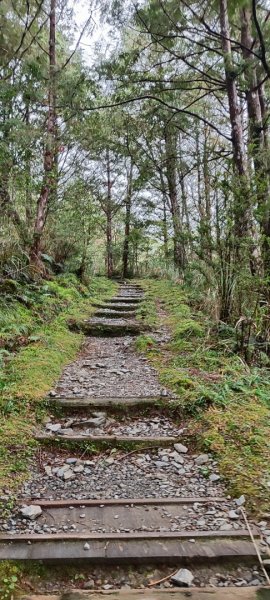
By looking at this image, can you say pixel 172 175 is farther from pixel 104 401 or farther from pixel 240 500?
pixel 240 500

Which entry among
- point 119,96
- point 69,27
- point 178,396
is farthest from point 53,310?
point 69,27

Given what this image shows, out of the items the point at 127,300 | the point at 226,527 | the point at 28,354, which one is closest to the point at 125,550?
the point at 226,527

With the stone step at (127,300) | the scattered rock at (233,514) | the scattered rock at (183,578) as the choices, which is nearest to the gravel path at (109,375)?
the scattered rock at (233,514)

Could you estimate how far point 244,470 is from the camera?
229 cm

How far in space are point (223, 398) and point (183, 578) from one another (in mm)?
1634

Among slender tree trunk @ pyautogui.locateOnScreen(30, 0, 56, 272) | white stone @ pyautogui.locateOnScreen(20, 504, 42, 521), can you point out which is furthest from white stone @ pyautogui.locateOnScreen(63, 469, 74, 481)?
slender tree trunk @ pyautogui.locateOnScreen(30, 0, 56, 272)

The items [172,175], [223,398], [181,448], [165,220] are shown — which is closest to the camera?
[181,448]

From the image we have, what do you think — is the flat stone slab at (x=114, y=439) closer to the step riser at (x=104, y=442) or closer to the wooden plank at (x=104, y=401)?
the step riser at (x=104, y=442)

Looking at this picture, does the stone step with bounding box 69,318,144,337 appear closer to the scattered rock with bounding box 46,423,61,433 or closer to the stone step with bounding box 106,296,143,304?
the stone step with bounding box 106,296,143,304

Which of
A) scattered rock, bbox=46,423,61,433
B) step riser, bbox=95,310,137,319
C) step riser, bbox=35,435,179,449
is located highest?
step riser, bbox=95,310,137,319

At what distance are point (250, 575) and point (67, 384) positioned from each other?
7.89 feet

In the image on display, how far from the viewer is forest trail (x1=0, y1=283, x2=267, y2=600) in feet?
5.65

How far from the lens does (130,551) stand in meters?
1.76

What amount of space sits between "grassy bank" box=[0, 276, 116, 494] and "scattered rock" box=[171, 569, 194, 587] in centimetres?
99
